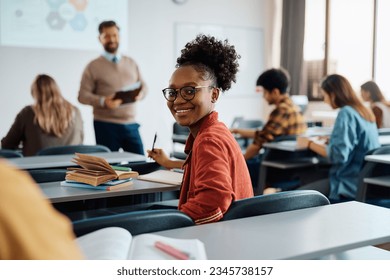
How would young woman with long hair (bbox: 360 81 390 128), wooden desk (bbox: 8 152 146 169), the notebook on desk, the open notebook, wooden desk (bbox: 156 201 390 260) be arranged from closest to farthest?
the open notebook, wooden desk (bbox: 156 201 390 260), the notebook on desk, wooden desk (bbox: 8 152 146 169), young woman with long hair (bbox: 360 81 390 128)

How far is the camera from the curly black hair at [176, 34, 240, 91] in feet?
6.69

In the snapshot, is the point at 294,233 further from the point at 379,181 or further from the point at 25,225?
the point at 379,181

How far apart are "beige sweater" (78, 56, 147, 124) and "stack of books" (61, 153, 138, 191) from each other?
216 centimetres

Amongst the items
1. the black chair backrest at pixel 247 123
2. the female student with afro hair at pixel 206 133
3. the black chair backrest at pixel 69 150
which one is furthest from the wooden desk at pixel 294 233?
the black chair backrest at pixel 247 123

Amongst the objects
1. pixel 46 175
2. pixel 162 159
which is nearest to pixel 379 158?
pixel 162 159

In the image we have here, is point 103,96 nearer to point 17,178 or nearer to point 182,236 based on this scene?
point 182,236

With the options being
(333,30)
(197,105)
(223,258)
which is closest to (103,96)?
(197,105)

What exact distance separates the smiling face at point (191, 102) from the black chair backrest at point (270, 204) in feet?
1.50

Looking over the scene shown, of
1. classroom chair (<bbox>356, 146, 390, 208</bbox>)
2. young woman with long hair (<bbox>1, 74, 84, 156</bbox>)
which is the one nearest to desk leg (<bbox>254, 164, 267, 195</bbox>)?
classroom chair (<bbox>356, 146, 390, 208</bbox>)

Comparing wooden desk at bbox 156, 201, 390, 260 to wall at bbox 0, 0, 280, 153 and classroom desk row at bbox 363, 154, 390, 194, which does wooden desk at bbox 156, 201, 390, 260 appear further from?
wall at bbox 0, 0, 280, 153

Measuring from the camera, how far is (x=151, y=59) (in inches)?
289

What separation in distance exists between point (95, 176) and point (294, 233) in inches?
44.5

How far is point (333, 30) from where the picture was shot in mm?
7758

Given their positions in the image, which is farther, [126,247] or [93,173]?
[93,173]
